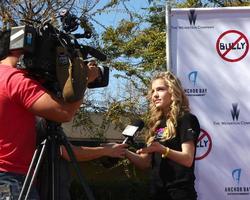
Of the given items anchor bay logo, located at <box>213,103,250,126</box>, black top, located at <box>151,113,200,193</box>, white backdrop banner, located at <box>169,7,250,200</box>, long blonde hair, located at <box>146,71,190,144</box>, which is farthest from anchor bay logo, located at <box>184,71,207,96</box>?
black top, located at <box>151,113,200,193</box>

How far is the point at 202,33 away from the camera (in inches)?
163

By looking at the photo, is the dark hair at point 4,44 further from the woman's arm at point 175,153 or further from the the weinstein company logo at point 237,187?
the the weinstein company logo at point 237,187

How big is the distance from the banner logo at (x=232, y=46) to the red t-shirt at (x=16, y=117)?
2145 millimetres

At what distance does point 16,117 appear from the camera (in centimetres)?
240

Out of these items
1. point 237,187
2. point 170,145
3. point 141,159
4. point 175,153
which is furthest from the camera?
point 237,187

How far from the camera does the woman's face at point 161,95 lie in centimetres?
322

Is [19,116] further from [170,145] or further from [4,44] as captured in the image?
[170,145]

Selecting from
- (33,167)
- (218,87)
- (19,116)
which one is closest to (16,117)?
(19,116)

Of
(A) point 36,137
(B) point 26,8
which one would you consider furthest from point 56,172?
(B) point 26,8

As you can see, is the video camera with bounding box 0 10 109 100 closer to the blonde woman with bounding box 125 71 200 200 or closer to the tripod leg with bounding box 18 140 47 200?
the tripod leg with bounding box 18 140 47 200

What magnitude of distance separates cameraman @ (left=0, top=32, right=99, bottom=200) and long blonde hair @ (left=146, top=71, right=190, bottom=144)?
903mm

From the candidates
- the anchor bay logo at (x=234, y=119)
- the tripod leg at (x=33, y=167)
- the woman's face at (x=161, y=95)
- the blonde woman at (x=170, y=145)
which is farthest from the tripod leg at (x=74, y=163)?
the anchor bay logo at (x=234, y=119)

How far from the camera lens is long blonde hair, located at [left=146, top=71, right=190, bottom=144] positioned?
313 cm

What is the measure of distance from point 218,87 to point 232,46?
14.0 inches
